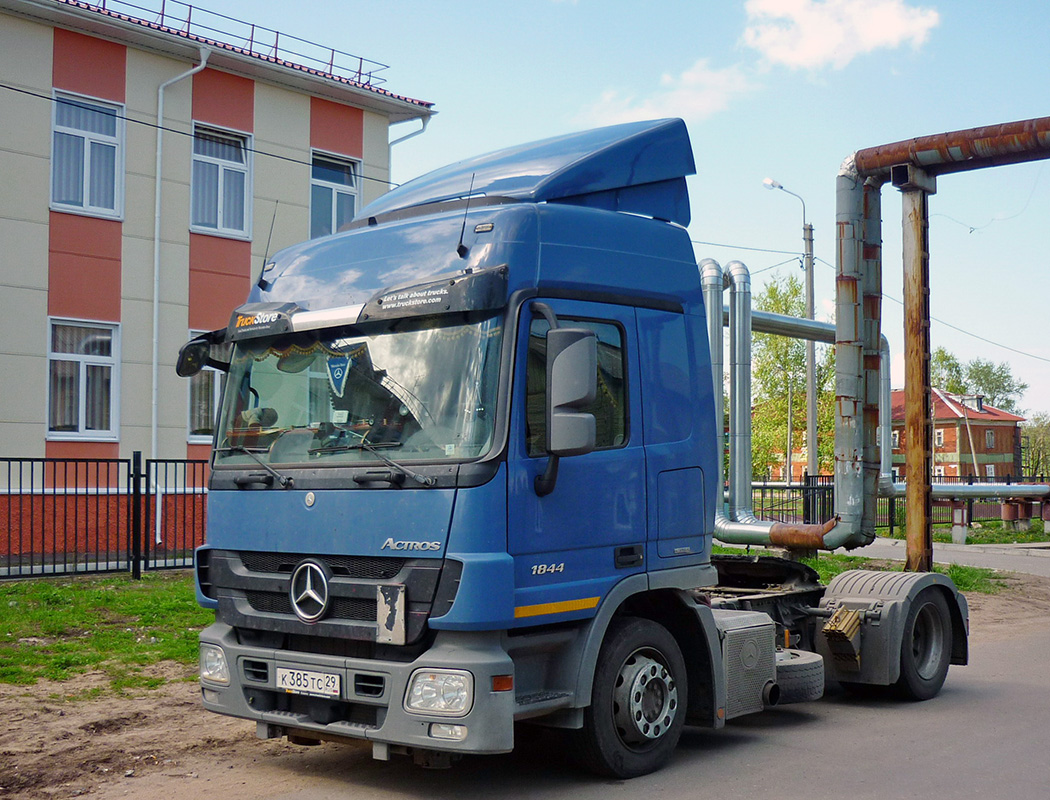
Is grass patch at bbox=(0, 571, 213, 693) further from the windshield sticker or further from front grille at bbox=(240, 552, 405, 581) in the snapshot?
the windshield sticker

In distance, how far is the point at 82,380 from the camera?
1755 cm

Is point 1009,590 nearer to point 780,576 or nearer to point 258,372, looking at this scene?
point 780,576

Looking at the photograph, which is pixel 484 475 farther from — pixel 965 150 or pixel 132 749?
pixel 965 150

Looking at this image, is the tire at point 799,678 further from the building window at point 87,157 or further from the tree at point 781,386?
the tree at point 781,386

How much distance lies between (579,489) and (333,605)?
135cm

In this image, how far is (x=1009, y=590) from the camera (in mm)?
16984

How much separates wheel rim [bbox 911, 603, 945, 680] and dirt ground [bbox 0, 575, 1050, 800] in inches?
172

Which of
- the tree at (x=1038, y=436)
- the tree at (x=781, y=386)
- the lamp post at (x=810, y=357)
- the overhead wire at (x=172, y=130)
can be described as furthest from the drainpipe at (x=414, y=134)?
the tree at (x=1038, y=436)

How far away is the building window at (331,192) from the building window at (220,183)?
1356mm

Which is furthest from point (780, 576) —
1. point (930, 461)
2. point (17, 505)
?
point (17, 505)

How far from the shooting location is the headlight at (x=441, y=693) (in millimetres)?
5242

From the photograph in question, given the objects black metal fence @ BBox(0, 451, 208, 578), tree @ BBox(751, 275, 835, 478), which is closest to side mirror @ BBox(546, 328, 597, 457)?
black metal fence @ BBox(0, 451, 208, 578)

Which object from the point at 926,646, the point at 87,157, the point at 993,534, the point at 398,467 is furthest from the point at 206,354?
the point at 993,534

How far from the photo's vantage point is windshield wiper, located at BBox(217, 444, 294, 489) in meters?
5.91
